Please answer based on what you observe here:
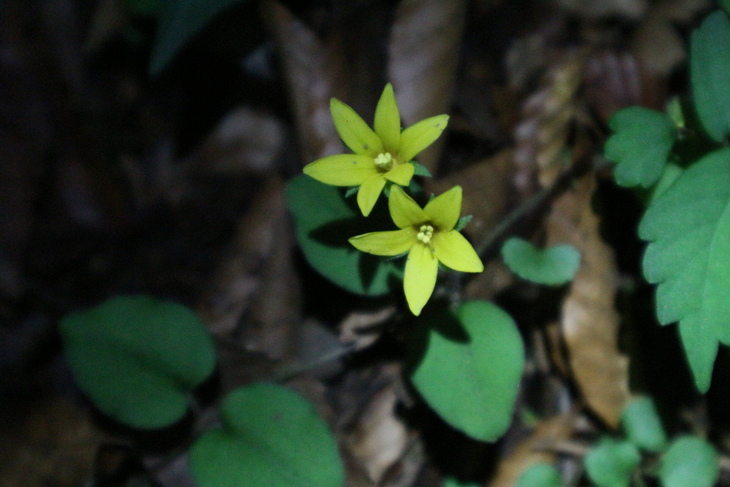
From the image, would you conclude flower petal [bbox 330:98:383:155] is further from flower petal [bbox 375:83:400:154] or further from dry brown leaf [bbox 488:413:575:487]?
dry brown leaf [bbox 488:413:575:487]

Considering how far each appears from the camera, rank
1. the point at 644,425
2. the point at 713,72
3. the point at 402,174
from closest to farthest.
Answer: the point at 402,174 → the point at 713,72 → the point at 644,425

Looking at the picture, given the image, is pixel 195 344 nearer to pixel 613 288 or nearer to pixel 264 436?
pixel 264 436

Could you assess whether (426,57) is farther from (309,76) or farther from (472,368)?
(472,368)

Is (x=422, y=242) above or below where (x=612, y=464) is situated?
above

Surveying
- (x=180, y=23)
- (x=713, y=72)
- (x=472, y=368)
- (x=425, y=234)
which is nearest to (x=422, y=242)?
(x=425, y=234)

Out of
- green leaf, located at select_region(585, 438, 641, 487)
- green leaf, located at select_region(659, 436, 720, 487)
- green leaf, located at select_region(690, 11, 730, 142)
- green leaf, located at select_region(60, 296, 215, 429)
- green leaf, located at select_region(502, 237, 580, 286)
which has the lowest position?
green leaf, located at select_region(585, 438, 641, 487)

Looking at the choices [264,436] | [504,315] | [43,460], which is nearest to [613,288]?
[504,315]

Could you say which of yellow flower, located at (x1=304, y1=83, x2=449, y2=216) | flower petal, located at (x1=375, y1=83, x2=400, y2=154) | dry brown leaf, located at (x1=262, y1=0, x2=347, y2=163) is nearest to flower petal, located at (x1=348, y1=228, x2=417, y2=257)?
yellow flower, located at (x1=304, y1=83, x2=449, y2=216)
